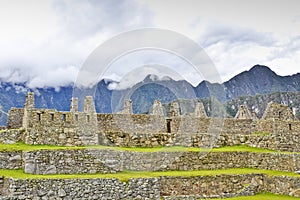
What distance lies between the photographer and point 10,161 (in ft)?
53.3

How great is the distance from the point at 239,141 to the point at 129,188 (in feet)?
24.2

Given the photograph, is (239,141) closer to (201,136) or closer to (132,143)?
(201,136)

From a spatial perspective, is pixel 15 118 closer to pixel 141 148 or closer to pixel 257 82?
pixel 141 148

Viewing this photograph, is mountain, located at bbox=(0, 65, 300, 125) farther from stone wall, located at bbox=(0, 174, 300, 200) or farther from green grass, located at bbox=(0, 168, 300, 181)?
stone wall, located at bbox=(0, 174, 300, 200)

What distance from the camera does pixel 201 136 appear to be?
63.8 ft

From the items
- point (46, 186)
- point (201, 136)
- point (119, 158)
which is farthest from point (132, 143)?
point (46, 186)

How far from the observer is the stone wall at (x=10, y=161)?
16156 mm

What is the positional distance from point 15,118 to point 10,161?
6.74 metres

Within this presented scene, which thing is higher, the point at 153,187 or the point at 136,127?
the point at 136,127

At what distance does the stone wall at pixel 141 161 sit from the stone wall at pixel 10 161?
56 cm

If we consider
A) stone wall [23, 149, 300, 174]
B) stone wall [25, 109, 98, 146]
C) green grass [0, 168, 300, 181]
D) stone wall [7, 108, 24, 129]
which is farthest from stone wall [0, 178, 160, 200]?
stone wall [7, 108, 24, 129]

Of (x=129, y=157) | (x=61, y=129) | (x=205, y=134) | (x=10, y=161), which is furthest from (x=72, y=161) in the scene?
(x=205, y=134)

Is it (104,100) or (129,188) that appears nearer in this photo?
(129,188)

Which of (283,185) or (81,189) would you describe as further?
(283,185)
